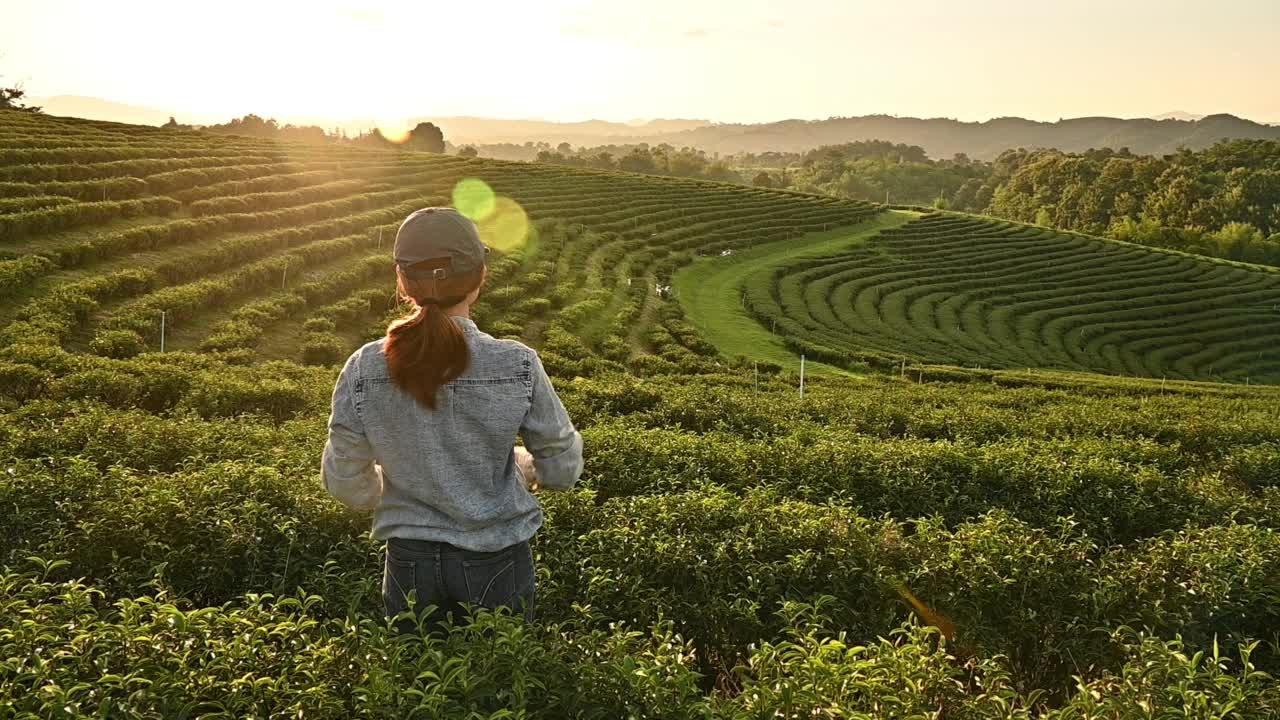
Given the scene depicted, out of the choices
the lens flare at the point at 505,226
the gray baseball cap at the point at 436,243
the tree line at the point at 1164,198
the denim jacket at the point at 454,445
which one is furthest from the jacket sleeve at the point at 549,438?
the tree line at the point at 1164,198

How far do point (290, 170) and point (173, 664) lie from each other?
150 ft

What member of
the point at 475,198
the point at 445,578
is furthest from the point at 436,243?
the point at 475,198

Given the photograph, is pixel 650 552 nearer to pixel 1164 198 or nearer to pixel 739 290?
pixel 739 290

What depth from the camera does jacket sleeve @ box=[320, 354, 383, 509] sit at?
3.09 m

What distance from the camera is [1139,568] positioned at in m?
4.89

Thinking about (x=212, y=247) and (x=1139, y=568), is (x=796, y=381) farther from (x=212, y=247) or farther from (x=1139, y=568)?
(x=1139, y=568)

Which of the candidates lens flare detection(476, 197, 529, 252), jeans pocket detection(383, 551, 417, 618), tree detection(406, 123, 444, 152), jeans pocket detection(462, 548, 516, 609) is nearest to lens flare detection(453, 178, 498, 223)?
lens flare detection(476, 197, 529, 252)

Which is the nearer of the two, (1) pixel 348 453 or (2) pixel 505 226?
(1) pixel 348 453

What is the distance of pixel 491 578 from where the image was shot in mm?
3326

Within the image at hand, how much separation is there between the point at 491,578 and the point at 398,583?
1.31 feet

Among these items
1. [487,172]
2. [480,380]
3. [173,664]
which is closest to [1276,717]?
[480,380]

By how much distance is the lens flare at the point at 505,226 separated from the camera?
41156 mm

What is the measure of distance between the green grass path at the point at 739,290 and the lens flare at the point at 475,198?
41.4ft

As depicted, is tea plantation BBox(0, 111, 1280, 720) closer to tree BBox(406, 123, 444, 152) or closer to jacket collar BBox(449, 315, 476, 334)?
jacket collar BBox(449, 315, 476, 334)
